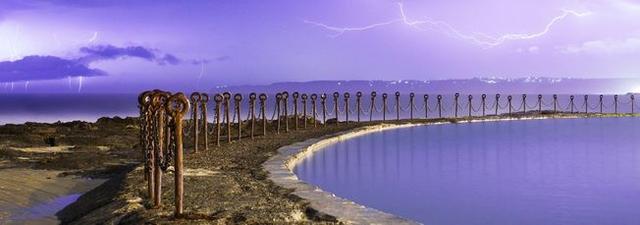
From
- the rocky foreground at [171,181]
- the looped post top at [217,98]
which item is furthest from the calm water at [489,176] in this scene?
the looped post top at [217,98]

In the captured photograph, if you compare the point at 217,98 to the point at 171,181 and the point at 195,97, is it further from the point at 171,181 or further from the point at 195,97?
the point at 171,181

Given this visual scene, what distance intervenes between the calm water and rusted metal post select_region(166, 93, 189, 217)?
10.4 ft

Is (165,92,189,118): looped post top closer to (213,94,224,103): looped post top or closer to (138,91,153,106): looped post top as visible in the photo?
(138,91,153,106): looped post top

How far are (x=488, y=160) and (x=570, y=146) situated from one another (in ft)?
14.8

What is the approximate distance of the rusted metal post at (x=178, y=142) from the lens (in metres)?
6.97

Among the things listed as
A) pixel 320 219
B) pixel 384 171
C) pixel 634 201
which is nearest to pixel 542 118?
pixel 384 171

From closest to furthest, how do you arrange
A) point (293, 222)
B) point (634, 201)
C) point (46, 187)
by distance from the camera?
point (293, 222), point (634, 201), point (46, 187)

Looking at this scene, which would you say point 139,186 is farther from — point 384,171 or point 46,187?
point 384,171

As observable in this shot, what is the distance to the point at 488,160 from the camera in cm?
1563

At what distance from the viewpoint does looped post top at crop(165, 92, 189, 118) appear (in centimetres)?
711

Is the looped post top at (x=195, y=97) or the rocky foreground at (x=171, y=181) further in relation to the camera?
the looped post top at (x=195, y=97)

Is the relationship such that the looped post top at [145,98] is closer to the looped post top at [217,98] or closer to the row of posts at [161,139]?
the row of posts at [161,139]

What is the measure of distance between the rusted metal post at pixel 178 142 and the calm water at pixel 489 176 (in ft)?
10.4

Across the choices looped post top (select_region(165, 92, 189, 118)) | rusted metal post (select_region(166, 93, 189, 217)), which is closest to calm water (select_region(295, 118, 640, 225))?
rusted metal post (select_region(166, 93, 189, 217))
